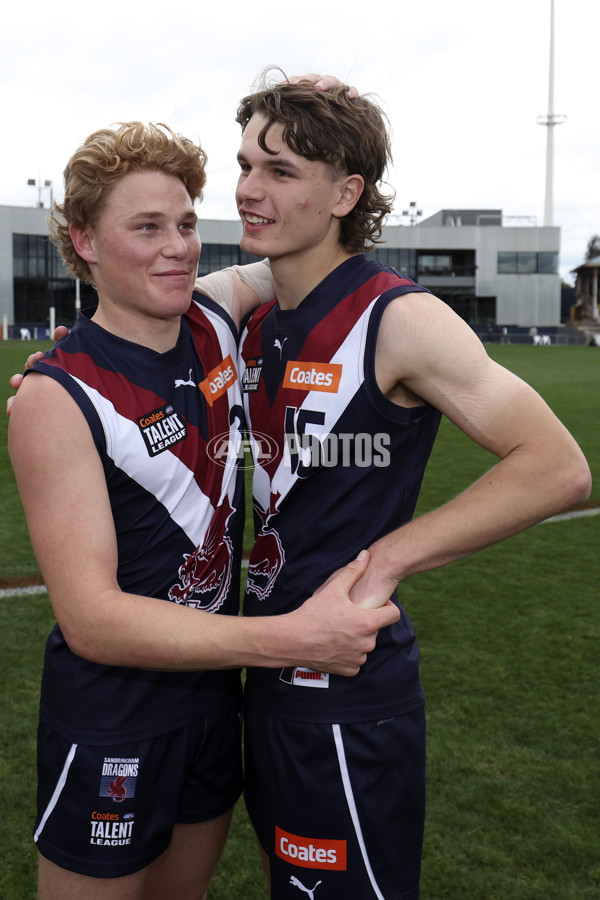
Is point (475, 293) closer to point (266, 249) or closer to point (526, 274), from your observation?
point (526, 274)

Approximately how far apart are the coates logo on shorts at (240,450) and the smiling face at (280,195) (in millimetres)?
503

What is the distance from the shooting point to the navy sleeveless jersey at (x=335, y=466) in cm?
211

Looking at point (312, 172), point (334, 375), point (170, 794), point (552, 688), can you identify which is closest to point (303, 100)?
point (312, 172)

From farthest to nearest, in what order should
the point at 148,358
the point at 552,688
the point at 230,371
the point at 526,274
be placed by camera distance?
the point at 526,274 < the point at 552,688 < the point at 230,371 < the point at 148,358

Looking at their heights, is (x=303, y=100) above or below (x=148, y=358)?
above

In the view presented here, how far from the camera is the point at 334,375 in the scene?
2117 millimetres

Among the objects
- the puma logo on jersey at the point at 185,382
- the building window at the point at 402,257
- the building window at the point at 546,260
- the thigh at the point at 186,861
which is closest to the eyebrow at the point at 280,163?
the puma logo on jersey at the point at 185,382

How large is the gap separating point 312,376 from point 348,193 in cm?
53

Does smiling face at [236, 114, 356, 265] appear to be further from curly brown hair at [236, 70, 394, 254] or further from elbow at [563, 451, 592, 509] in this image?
elbow at [563, 451, 592, 509]

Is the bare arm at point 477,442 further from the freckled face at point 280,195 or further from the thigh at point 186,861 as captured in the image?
the thigh at point 186,861

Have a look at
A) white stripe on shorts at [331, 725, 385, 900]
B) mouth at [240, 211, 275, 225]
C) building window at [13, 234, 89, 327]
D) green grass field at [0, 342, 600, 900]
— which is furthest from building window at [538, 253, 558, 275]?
white stripe on shorts at [331, 725, 385, 900]

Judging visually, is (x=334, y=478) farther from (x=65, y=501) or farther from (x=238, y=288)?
(x=238, y=288)

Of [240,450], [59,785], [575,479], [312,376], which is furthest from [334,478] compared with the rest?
[59,785]

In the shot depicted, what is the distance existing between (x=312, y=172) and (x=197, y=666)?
1274mm
